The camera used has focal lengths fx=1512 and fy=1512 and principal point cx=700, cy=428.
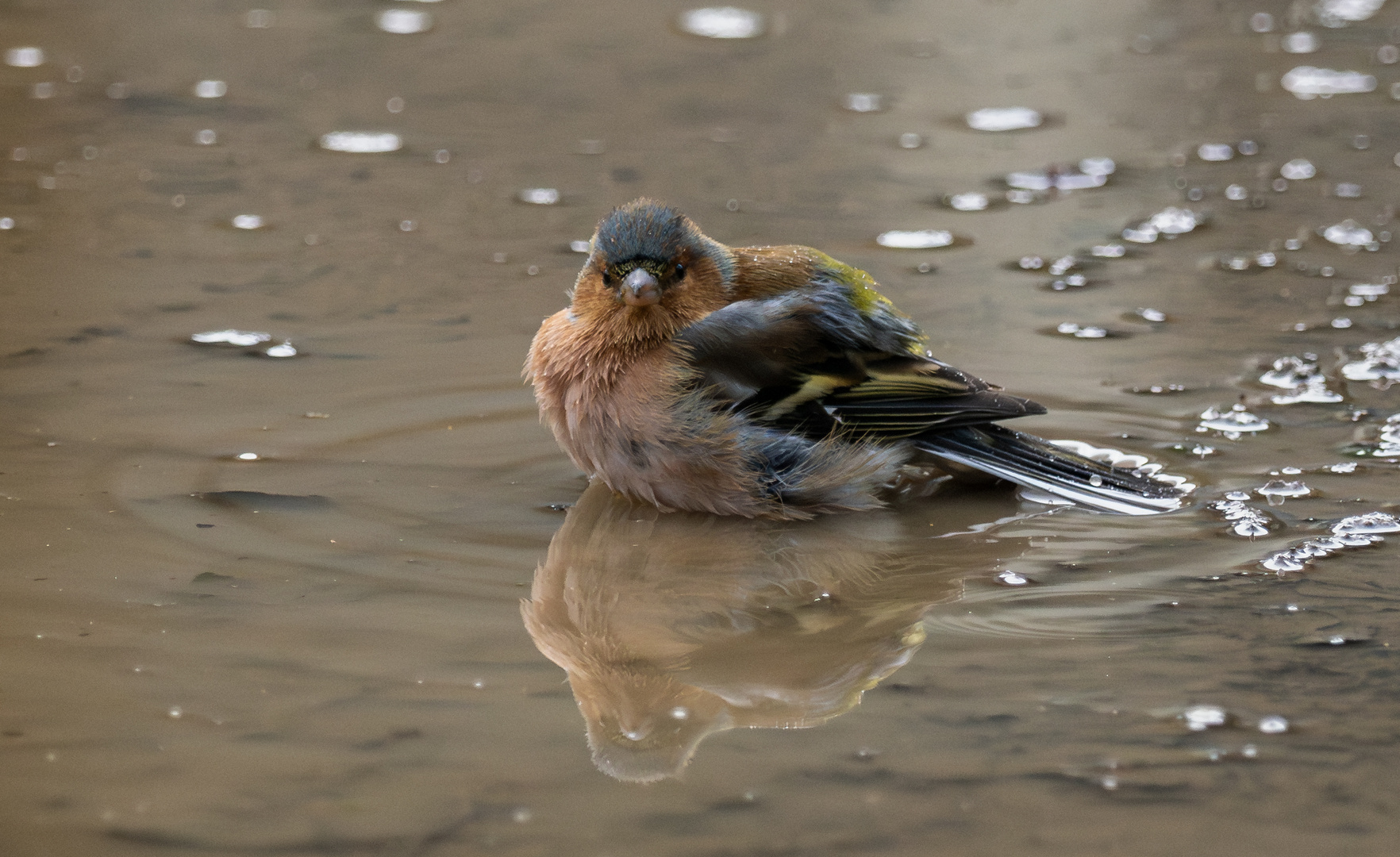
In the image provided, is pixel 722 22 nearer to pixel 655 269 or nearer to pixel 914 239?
pixel 914 239

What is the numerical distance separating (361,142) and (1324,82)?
557cm

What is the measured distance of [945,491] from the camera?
4.59 m

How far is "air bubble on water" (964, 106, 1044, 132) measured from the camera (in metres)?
8.08

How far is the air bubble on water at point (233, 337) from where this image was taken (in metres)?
5.23

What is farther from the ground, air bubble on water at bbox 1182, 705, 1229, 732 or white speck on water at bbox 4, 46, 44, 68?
air bubble on water at bbox 1182, 705, 1229, 732

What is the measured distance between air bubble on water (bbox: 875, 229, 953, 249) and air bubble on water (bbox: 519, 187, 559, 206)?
59.6 inches

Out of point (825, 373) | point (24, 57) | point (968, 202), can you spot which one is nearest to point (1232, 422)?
point (825, 373)

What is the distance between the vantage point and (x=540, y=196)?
698cm

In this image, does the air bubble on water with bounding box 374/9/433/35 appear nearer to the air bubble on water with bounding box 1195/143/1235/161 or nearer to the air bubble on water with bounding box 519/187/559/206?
the air bubble on water with bounding box 519/187/559/206

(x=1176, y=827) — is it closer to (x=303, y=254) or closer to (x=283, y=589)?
(x=283, y=589)

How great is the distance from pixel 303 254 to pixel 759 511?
278cm

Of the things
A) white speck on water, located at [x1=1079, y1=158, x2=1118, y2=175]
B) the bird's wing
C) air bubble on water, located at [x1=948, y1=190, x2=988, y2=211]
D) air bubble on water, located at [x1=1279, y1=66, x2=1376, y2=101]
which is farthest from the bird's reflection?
air bubble on water, located at [x1=1279, y1=66, x2=1376, y2=101]

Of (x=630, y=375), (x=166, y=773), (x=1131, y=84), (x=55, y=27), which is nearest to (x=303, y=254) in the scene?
(x=630, y=375)

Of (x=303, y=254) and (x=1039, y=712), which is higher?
(x=1039, y=712)
